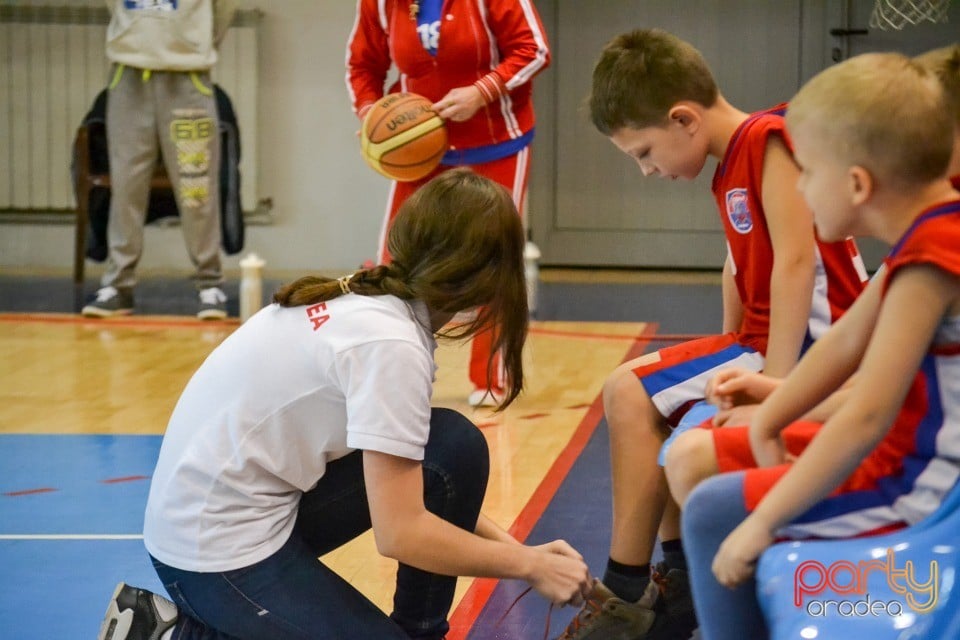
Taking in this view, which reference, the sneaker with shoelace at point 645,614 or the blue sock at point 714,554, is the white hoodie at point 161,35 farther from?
the blue sock at point 714,554

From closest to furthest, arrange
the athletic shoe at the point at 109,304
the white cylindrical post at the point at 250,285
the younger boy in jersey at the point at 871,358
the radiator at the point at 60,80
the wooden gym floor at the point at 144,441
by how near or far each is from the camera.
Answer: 1. the younger boy in jersey at the point at 871,358
2. the wooden gym floor at the point at 144,441
3. the white cylindrical post at the point at 250,285
4. the athletic shoe at the point at 109,304
5. the radiator at the point at 60,80

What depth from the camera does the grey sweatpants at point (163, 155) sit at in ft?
18.8

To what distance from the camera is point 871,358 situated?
1.34 m

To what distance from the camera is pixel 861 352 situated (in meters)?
1.48

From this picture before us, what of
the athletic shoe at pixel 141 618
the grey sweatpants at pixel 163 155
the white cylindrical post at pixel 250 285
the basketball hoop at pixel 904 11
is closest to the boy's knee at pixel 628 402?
the athletic shoe at pixel 141 618

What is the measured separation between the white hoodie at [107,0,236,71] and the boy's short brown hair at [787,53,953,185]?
181 inches

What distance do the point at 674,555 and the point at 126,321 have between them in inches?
156

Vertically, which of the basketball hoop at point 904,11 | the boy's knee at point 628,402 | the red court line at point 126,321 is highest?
the basketball hoop at point 904,11

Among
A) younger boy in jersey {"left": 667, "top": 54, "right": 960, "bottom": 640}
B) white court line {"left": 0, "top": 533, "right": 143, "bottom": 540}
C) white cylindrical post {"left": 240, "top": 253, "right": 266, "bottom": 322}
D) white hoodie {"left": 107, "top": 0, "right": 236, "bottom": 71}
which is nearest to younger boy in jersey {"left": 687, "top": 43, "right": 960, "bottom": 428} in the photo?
younger boy in jersey {"left": 667, "top": 54, "right": 960, "bottom": 640}

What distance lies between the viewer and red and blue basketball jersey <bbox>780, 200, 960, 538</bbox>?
4.47 feet

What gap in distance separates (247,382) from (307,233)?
20.1ft

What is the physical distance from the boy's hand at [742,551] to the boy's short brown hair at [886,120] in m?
0.39

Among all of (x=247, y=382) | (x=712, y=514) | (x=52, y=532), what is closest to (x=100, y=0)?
(x=52, y=532)

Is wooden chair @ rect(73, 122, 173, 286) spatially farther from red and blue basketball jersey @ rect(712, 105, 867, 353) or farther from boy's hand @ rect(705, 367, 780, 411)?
boy's hand @ rect(705, 367, 780, 411)
